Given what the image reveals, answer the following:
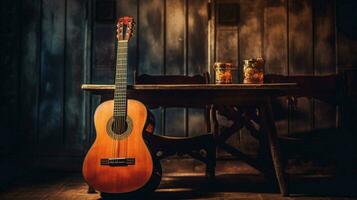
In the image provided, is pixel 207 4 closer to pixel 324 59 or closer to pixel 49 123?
pixel 324 59

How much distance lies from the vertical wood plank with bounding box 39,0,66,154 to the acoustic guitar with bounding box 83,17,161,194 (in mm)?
1740

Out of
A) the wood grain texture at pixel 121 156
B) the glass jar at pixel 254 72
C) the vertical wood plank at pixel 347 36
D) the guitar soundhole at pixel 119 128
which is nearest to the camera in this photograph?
the wood grain texture at pixel 121 156

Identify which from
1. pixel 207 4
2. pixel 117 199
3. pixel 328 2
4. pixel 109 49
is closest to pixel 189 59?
pixel 207 4

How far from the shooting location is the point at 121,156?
2.70 m

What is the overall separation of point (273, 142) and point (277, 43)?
5.76 feet

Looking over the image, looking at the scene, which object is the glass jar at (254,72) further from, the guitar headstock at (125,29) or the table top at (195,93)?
the guitar headstock at (125,29)

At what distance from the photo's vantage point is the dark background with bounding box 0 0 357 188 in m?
4.23

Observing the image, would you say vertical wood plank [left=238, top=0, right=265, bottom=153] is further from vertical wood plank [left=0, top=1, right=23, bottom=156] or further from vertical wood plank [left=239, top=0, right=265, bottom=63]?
vertical wood plank [left=0, top=1, right=23, bottom=156]

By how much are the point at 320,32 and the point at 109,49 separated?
8.49 feet

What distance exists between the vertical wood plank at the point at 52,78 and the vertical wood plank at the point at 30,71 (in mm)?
74

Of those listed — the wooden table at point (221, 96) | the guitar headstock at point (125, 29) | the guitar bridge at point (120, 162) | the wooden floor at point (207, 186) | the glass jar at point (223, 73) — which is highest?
the guitar headstock at point (125, 29)

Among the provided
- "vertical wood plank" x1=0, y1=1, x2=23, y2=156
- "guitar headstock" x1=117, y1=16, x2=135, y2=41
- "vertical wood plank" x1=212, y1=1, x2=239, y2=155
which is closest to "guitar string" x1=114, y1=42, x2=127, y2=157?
"guitar headstock" x1=117, y1=16, x2=135, y2=41

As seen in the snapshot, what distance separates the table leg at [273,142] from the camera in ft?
9.46

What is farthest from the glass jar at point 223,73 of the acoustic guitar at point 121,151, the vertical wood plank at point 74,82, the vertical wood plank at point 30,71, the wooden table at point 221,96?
the vertical wood plank at point 30,71
